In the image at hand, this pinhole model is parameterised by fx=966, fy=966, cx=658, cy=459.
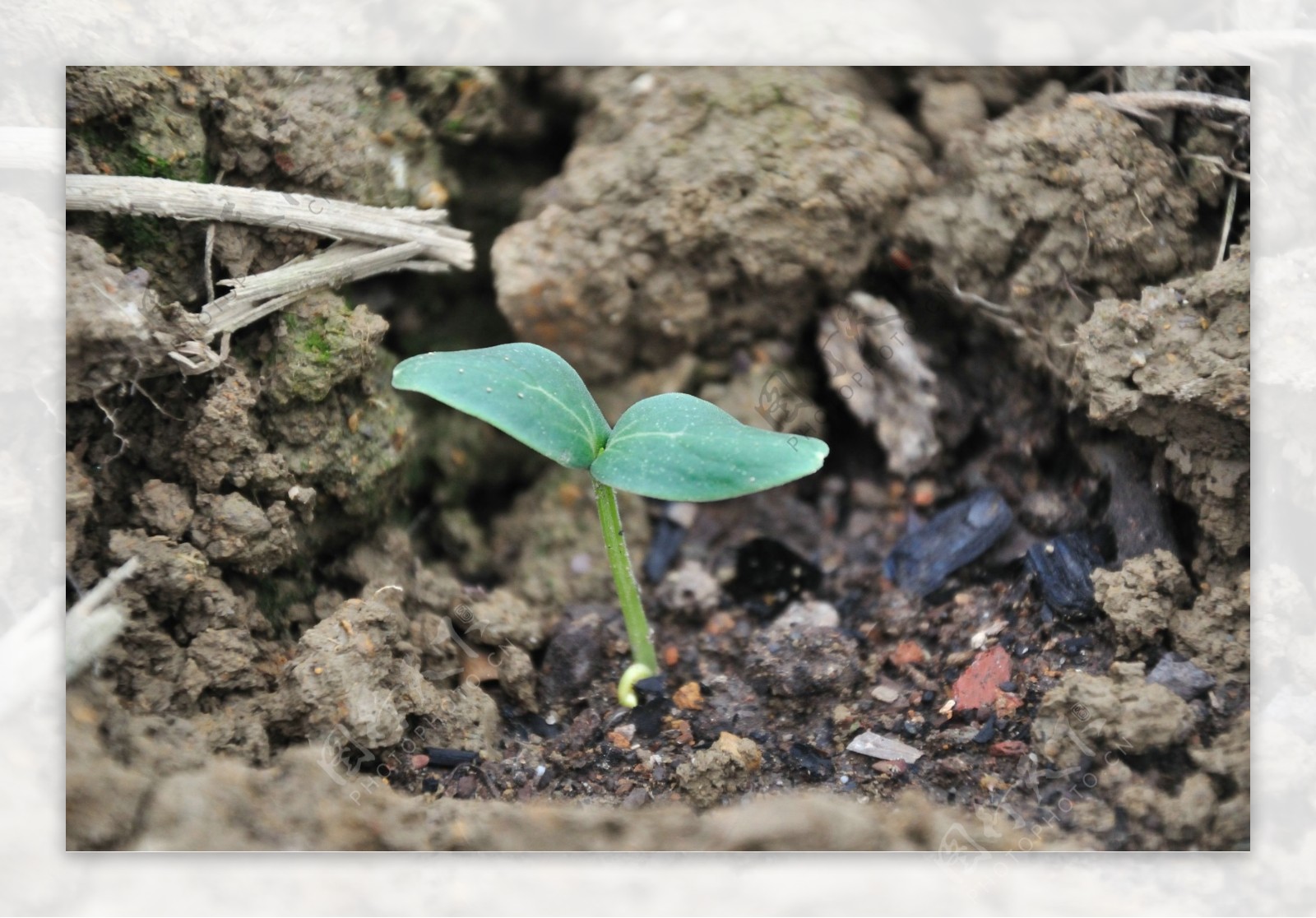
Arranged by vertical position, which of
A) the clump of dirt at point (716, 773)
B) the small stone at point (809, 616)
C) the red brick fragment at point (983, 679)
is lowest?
the clump of dirt at point (716, 773)

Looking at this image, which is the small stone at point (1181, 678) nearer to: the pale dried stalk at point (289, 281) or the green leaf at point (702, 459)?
the green leaf at point (702, 459)

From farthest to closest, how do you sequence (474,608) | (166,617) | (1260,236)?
(474,608), (1260,236), (166,617)

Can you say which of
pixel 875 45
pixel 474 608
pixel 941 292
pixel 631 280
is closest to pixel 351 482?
pixel 474 608

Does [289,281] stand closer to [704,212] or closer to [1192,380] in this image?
[704,212]

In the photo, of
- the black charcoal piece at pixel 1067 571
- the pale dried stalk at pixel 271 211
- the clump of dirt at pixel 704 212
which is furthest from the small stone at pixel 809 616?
the pale dried stalk at pixel 271 211

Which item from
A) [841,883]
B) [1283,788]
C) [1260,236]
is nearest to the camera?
[841,883]

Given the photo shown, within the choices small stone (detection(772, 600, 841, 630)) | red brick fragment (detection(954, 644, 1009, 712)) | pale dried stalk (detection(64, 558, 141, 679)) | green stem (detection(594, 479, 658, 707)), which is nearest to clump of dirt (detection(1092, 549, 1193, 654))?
red brick fragment (detection(954, 644, 1009, 712))

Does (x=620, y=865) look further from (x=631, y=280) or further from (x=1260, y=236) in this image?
(x=1260, y=236)
